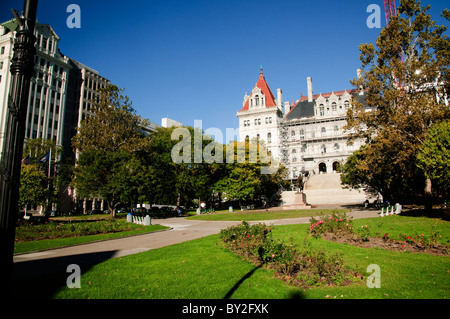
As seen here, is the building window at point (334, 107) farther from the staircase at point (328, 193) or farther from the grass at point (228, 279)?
the grass at point (228, 279)

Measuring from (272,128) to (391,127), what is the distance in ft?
185

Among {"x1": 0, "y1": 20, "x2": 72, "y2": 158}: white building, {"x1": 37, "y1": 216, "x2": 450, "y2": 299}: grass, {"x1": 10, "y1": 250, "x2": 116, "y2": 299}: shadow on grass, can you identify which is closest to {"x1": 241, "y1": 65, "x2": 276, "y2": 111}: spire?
{"x1": 0, "y1": 20, "x2": 72, "y2": 158}: white building

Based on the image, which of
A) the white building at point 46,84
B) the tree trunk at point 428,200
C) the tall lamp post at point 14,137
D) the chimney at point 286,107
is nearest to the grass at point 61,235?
the tall lamp post at point 14,137

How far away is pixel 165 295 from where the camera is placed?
5957 millimetres

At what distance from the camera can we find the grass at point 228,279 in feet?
19.6

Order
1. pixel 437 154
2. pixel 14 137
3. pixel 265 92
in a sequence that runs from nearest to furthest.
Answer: pixel 14 137, pixel 437 154, pixel 265 92

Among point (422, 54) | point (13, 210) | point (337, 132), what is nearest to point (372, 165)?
point (422, 54)

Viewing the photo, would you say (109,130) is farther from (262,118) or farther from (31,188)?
(262,118)

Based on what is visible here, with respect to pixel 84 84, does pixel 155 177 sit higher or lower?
lower

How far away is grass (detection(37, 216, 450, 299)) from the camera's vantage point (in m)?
5.97

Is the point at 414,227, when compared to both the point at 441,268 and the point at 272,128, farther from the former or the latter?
the point at 272,128

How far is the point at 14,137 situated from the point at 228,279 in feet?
18.4

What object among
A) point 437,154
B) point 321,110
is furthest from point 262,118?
point 437,154

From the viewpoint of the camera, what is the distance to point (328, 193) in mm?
49500
